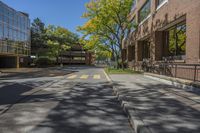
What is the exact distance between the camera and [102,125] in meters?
6.38

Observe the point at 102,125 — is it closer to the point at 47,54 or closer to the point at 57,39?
the point at 47,54

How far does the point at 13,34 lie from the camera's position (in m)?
47.9

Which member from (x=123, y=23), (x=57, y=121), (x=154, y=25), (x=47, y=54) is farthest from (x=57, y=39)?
(x=57, y=121)

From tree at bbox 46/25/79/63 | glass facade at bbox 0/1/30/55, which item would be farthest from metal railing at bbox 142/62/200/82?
tree at bbox 46/25/79/63

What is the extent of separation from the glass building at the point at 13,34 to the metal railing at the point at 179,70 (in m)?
28.8

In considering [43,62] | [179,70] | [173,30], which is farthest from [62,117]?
[43,62]

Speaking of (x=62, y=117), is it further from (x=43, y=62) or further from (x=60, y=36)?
(x=60, y=36)

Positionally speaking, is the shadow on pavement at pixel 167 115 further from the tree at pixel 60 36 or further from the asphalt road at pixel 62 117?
the tree at pixel 60 36

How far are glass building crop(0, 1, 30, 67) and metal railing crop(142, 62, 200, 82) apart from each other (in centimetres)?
2877

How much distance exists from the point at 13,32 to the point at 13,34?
1.16 feet

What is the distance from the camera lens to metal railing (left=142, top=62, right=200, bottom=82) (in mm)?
13758

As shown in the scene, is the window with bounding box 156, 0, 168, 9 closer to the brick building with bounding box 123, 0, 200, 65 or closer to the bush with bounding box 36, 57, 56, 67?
the brick building with bounding box 123, 0, 200, 65

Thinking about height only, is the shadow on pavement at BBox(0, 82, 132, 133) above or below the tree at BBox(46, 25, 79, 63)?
below

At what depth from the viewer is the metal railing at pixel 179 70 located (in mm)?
13758
